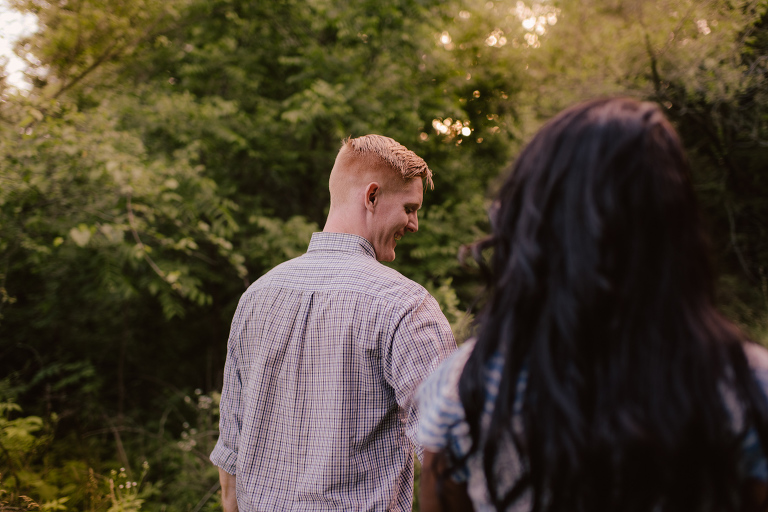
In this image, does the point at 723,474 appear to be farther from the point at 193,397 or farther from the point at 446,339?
the point at 193,397

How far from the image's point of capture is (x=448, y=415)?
79 cm

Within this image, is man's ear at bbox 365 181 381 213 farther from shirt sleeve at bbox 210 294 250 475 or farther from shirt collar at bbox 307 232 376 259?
shirt sleeve at bbox 210 294 250 475

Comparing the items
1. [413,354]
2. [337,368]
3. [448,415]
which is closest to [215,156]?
[337,368]

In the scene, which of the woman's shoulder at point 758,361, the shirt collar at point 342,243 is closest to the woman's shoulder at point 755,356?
the woman's shoulder at point 758,361

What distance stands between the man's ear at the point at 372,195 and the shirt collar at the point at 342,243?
13 cm

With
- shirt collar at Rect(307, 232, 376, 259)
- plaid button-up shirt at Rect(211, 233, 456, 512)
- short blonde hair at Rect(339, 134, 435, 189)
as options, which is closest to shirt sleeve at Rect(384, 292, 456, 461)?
plaid button-up shirt at Rect(211, 233, 456, 512)

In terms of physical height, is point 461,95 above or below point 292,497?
above

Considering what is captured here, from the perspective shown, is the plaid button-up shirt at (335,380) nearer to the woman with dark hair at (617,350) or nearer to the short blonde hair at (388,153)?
the short blonde hair at (388,153)

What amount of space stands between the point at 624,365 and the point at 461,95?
6918 millimetres

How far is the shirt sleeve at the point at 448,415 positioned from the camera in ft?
2.59

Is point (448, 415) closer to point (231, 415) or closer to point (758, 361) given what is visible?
point (758, 361)

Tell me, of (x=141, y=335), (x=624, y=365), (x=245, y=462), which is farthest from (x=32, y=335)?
(x=624, y=365)

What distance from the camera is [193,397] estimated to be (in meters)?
6.01

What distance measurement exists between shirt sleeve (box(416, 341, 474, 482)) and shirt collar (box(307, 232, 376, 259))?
0.74 metres
